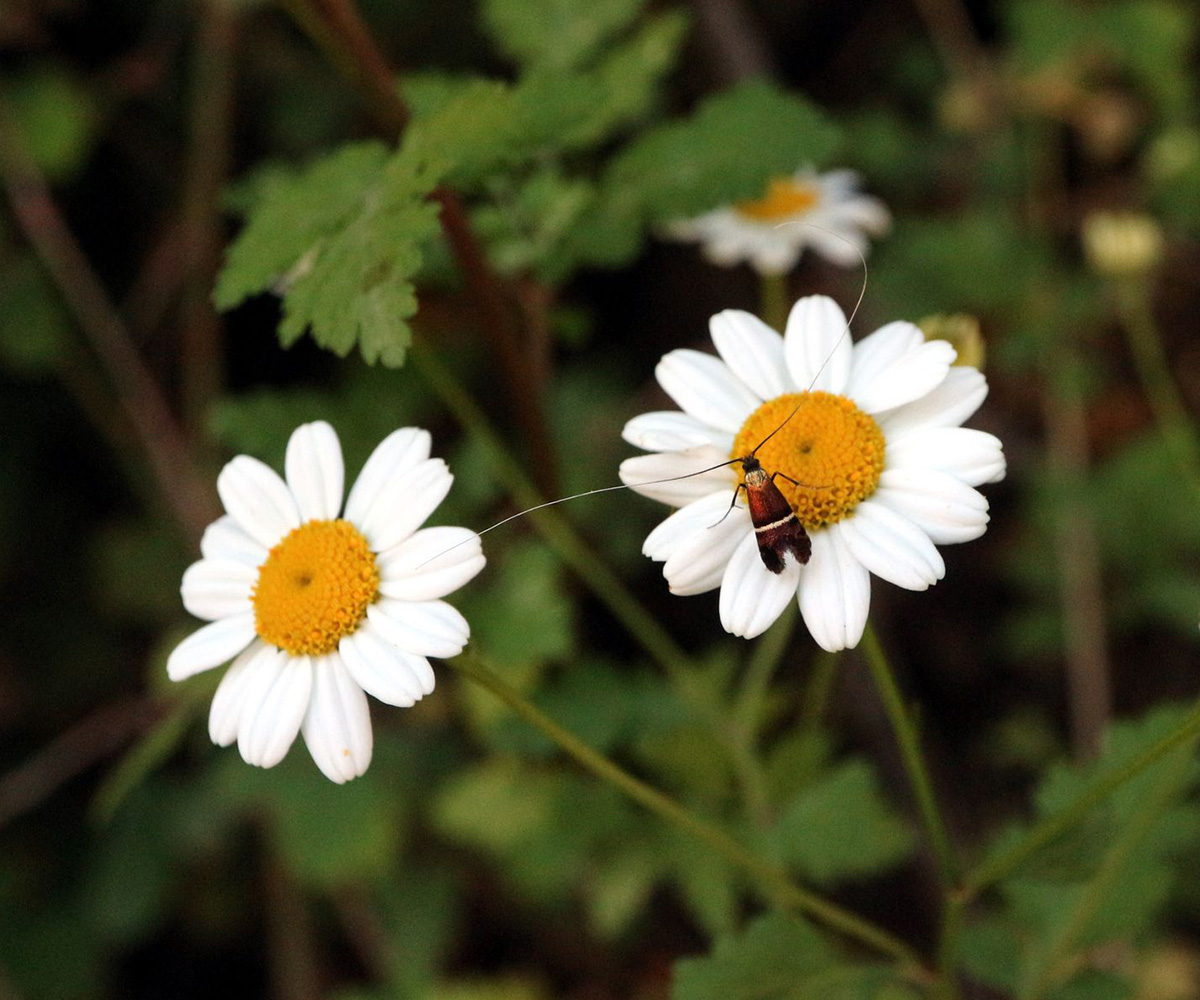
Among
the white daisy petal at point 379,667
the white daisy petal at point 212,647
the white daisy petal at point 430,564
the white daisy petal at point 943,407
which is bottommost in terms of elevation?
the white daisy petal at point 943,407

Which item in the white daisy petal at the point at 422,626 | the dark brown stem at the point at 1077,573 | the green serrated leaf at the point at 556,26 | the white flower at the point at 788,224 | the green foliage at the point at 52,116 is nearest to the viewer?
the white daisy petal at the point at 422,626

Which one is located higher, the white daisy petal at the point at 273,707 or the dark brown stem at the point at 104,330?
the dark brown stem at the point at 104,330

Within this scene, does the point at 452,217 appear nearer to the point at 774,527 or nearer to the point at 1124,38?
the point at 774,527

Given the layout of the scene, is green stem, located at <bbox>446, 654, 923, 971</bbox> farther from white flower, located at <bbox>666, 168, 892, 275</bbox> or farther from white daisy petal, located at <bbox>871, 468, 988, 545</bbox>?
white flower, located at <bbox>666, 168, 892, 275</bbox>

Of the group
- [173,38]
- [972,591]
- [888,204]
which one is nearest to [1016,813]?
[972,591]

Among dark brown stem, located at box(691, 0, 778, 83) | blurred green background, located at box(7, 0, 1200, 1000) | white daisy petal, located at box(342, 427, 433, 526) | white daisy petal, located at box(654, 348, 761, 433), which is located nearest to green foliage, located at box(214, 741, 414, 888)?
blurred green background, located at box(7, 0, 1200, 1000)

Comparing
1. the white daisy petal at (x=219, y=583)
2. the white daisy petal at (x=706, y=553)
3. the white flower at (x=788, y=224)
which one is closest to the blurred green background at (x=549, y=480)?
the white flower at (x=788, y=224)

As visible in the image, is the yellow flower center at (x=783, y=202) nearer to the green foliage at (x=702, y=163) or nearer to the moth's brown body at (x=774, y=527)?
the green foliage at (x=702, y=163)

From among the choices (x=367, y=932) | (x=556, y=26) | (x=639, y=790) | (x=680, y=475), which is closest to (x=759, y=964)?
(x=639, y=790)
